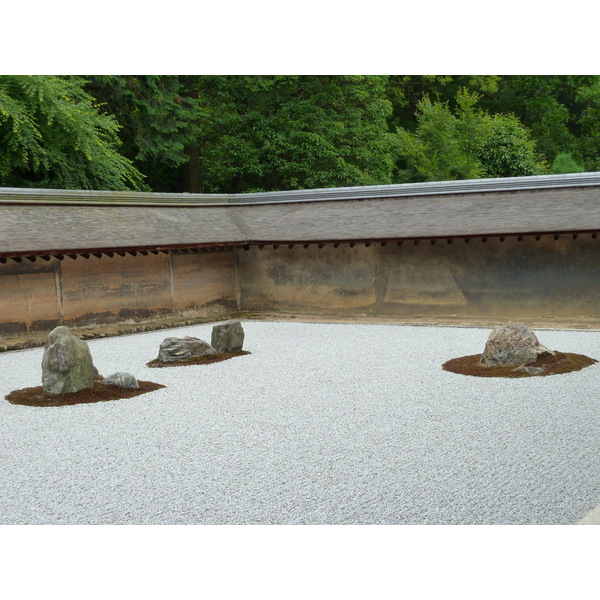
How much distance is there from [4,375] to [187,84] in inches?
875

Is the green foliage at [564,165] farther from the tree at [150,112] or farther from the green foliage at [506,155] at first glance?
the tree at [150,112]

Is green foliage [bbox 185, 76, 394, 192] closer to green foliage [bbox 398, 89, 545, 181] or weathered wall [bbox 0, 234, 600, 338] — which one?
green foliage [bbox 398, 89, 545, 181]

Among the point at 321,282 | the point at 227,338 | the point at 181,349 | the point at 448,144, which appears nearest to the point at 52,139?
the point at 321,282

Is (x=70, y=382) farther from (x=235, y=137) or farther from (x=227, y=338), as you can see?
(x=235, y=137)

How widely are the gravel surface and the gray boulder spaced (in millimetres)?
544

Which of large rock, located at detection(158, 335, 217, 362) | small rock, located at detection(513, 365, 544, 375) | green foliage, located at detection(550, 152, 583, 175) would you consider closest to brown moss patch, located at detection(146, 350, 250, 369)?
large rock, located at detection(158, 335, 217, 362)

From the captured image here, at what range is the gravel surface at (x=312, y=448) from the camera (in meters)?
6.73

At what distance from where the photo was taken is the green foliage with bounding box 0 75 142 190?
22.5m

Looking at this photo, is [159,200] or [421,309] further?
[159,200]

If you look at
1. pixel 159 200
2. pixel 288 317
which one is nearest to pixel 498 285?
pixel 288 317

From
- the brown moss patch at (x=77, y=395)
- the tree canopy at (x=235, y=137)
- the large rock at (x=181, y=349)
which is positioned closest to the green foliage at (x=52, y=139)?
the tree canopy at (x=235, y=137)

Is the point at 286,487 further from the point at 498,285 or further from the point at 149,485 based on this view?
the point at 498,285

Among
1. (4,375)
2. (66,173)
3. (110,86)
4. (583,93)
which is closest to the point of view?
(4,375)

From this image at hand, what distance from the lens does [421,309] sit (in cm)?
1930
